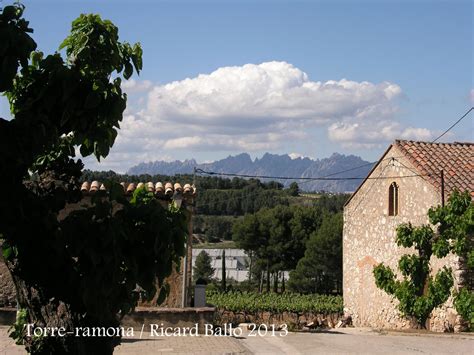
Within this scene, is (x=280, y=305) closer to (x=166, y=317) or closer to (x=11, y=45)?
(x=166, y=317)

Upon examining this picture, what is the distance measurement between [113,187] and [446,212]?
1302cm

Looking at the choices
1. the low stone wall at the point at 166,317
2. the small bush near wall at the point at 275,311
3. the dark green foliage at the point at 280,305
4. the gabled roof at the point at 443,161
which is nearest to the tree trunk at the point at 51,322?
the low stone wall at the point at 166,317

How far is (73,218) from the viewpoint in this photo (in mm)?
4129

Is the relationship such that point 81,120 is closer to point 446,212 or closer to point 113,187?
point 113,187

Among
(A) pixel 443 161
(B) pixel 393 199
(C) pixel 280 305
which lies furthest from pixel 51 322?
(C) pixel 280 305

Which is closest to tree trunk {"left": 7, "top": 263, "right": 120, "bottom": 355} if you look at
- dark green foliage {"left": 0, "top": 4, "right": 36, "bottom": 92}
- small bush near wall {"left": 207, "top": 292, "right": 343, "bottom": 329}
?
dark green foliage {"left": 0, "top": 4, "right": 36, "bottom": 92}

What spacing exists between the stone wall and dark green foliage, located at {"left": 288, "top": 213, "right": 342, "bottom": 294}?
20.9 m

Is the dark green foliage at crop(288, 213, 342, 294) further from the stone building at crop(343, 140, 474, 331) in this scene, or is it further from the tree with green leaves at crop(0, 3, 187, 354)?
the tree with green leaves at crop(0, 3, 187, 354)

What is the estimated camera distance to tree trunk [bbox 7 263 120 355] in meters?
4.25

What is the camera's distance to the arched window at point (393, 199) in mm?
18109

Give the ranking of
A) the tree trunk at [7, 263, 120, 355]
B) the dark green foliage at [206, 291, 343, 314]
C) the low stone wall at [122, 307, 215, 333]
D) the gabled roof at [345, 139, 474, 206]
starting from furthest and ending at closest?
the dark green foliage at [206, 291, 343, 314] < the gabled roof at [345, 139, 474, 206] < the low stone wall at [122, 307, 215, 333] < the tree trunk at [7, 263, 120, 355]

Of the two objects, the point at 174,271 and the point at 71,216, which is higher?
the point at 71,216

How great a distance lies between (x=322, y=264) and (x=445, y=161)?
2573 cm

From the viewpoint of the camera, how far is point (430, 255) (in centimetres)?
1634
